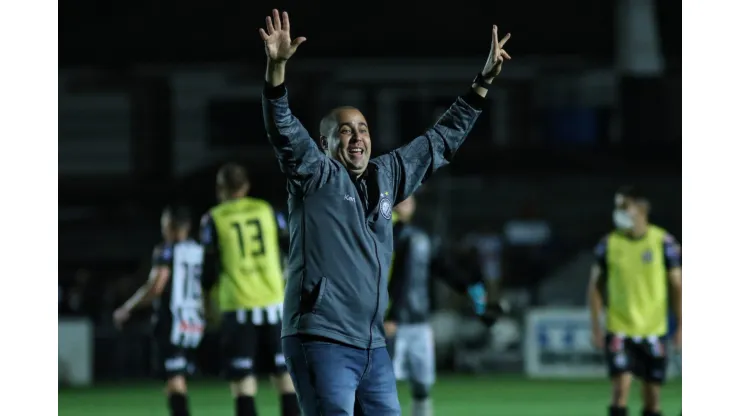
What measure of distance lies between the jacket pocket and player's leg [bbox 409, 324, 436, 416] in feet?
16.1

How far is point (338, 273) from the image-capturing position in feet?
18.4

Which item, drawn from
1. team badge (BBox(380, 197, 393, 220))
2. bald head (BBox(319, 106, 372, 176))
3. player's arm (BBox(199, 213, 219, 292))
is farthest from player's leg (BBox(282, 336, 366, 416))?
player's arm (BBox(199, 213, 219, 292))

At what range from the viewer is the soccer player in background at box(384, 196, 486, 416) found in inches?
405

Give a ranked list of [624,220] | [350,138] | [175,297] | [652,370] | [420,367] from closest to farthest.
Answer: [350,138], [652,370], [624,220], [420,367], [175,297]

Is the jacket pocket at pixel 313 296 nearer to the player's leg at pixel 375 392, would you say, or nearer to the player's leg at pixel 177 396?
the player's leg at pixel 375 392

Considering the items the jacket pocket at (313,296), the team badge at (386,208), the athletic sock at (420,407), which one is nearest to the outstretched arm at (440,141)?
the team badge at (386,208)

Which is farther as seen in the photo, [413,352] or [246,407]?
[413,352]

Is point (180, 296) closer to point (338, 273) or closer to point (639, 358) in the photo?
point (639, 358)

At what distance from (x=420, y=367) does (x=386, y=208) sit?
496cm

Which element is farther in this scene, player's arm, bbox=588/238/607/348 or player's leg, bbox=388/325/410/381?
player's leg, bbox=388/325/410/381

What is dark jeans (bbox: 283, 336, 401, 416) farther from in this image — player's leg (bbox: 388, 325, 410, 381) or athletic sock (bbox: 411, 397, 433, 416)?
player's leg (bbox: 388, 325, 410, 381)

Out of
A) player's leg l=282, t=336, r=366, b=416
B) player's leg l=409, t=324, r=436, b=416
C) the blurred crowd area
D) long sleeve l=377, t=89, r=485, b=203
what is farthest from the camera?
the blurred crowd area

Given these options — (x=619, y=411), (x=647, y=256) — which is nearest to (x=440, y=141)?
(x=647, y=256)
